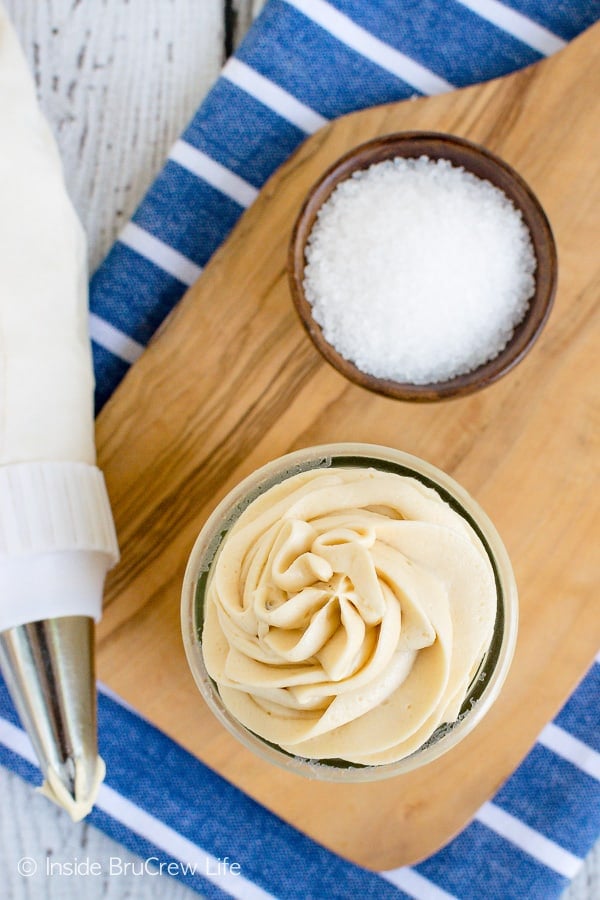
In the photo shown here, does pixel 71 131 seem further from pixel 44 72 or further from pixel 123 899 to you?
pixel 123 899

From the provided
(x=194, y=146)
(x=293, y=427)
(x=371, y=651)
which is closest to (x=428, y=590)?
(x=371, y=651)

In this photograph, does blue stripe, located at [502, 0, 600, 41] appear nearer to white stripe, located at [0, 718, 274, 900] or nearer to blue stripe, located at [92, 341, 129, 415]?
blue stripe, located at [92, 341, 129, 415]

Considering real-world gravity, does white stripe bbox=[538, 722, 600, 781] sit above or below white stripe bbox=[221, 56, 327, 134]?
below

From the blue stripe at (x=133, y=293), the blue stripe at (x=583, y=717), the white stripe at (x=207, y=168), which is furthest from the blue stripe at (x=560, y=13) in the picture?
the blue stripe at (x=583, y=717)

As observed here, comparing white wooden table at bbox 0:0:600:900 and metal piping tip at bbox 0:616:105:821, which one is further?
white wooden table at bbox 0:0:600:900

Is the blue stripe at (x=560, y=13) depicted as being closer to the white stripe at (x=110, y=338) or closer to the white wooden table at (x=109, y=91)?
the white wooden table at (x=109, y=91)
